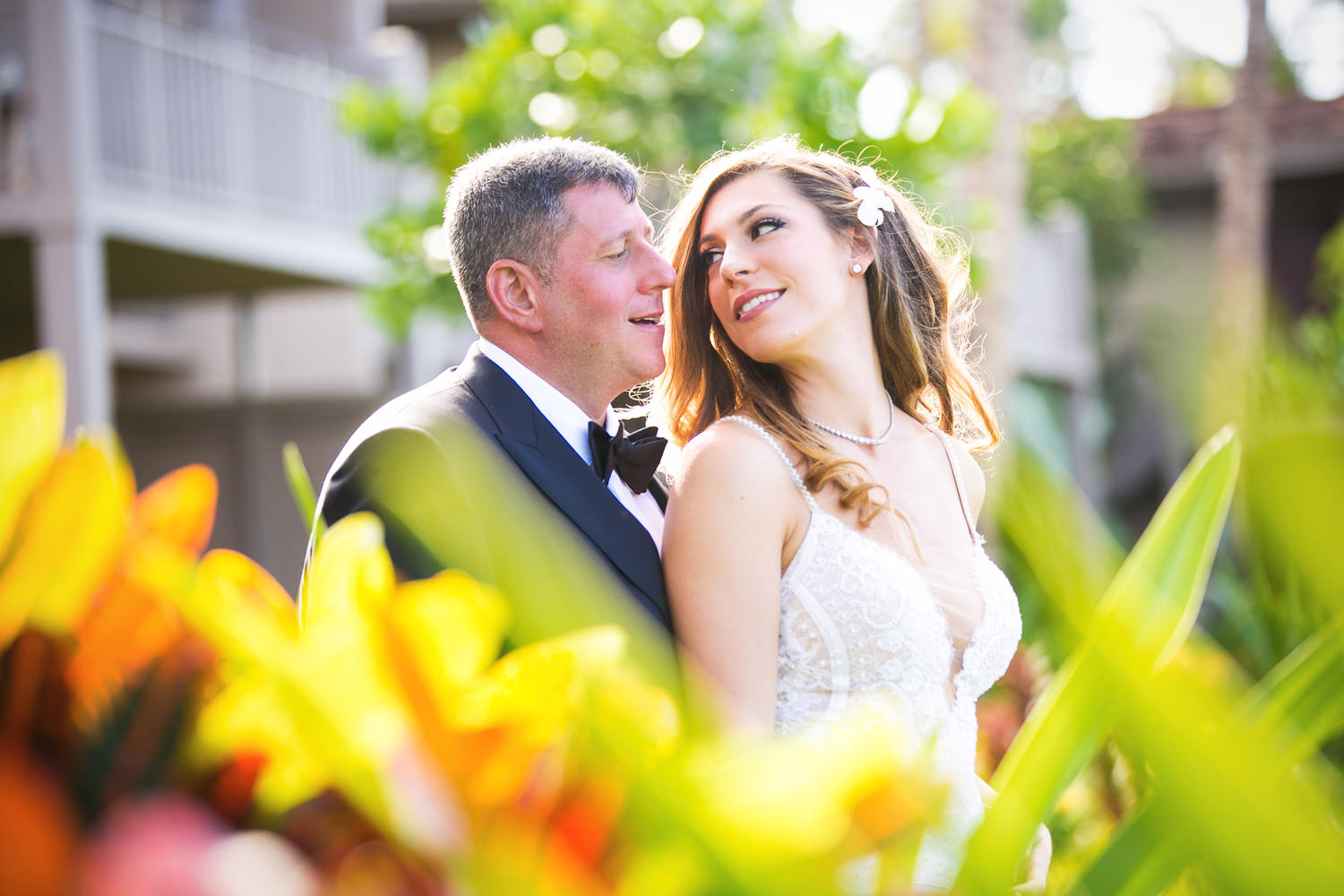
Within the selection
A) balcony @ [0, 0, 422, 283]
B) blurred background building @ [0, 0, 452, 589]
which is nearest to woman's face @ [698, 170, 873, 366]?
blurred background building @ [0, 0, 452, 589]

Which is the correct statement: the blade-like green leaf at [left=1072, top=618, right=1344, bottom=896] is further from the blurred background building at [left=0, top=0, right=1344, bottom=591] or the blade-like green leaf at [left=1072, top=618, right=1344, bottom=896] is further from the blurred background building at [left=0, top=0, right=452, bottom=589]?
the blurred background building at [left=0, top=0, right=452, bottom=589]

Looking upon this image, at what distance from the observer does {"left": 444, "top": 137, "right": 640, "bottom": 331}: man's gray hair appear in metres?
3.08

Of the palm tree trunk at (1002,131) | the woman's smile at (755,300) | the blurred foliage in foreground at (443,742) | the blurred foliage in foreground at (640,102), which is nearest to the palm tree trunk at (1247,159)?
the palm tree trunk at (1002,131)

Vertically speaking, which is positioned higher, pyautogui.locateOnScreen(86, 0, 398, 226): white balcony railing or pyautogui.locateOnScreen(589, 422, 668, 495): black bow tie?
pyautogui.locateOnScreen(86, 0, 398, 226): white balcony railing

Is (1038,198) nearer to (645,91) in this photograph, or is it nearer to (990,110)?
(990,110)

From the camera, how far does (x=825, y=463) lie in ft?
8.71

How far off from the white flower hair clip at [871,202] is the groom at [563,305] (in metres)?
0.50

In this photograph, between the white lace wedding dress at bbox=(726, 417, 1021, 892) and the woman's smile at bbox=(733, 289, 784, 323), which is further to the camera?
the woman's smile at bbox=(733, 289, 784, 323)

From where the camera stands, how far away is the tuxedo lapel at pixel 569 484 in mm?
2549

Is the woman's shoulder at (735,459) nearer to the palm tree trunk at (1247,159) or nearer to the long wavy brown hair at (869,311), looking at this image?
the long wavy brown hair at (869,311)

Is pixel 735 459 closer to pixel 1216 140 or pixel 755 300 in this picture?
pixel 755 300

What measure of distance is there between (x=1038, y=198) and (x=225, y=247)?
12836mm

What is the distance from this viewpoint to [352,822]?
1.63 ft

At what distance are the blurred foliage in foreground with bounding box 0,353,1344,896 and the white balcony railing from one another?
847 cm
